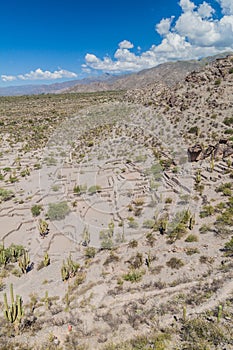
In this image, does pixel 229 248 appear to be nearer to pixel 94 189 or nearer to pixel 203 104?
pixel 94 189

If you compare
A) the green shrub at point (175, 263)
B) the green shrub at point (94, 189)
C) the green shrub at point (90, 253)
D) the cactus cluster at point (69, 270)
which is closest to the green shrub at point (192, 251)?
the green shrub at point (175, 263)

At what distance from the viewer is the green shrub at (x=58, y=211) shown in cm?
1559

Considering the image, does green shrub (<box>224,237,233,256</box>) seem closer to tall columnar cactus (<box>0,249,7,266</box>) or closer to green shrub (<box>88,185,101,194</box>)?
tall columnar cactus (<box>0,249,7,266</box>)

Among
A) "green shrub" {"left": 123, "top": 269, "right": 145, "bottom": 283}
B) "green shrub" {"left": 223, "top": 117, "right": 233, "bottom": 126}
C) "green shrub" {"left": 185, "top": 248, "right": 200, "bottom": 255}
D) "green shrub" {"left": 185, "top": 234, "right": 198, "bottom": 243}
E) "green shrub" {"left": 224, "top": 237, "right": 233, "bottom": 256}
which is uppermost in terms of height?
"green shrub" {"left": 223, "top": 117, "right": 233, "bottom": 126}

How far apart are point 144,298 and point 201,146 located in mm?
16683

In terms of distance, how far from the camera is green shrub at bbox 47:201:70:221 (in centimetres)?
1559

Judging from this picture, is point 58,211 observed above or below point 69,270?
→ above

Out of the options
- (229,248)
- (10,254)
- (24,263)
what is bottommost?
(10,254)

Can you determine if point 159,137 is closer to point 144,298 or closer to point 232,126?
point 232,126

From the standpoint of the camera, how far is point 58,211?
15766mm

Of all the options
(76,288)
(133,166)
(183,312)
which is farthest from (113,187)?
(183,312)

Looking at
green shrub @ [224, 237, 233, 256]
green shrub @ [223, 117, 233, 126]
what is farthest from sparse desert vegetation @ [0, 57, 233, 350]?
Answer: green shrub @ [223, 117, 233, 126]

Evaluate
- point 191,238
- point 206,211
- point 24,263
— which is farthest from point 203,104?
point 24,263

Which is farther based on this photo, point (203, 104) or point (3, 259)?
point (203, 104)
